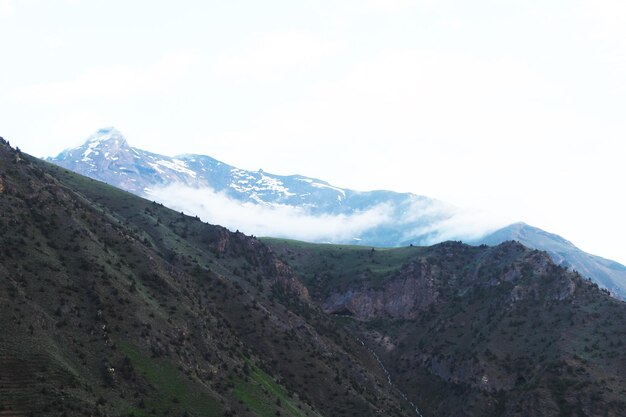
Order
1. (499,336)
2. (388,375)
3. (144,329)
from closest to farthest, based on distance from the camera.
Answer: (144,329) → (499,336) → (388,375)

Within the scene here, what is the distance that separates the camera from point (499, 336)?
150m

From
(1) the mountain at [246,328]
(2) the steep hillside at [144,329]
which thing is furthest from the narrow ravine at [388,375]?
(2) the steep hillside at [144,329]

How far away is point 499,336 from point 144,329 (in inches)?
3915

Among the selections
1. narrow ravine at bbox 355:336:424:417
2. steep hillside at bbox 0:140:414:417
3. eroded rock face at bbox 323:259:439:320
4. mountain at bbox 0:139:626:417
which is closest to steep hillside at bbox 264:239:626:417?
eroded rock face at bbox 323:259:439:320

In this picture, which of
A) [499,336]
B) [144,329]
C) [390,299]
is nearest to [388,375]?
[499,336]

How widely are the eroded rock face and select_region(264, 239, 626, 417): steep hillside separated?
1.18 feet

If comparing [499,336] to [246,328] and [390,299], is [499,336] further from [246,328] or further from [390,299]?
[246,328]

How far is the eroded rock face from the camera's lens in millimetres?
191250

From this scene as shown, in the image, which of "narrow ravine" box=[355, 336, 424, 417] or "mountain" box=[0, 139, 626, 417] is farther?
"narrow ravine" box=[355, 336, 424, 417]

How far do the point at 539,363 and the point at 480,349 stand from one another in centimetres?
1760

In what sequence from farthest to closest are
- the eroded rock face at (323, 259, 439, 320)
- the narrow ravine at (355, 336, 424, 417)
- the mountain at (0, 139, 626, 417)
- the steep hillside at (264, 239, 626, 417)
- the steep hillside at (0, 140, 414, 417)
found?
the eroded rock face at (323, 259, 439, 320) → the narrow ravine at (355, 336, 424, 417) → the steep hillside at (264, 239, 626, 417) → the mountain at (0, 139, 626, 417) → the steep hillside at (0, 140, 414, 417)

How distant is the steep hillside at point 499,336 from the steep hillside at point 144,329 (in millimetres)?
14244

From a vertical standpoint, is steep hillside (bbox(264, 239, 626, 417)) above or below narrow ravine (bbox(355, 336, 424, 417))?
above

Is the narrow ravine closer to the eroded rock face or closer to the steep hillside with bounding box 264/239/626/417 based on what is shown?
the steep hillside with bounding box 264/239/626/417
